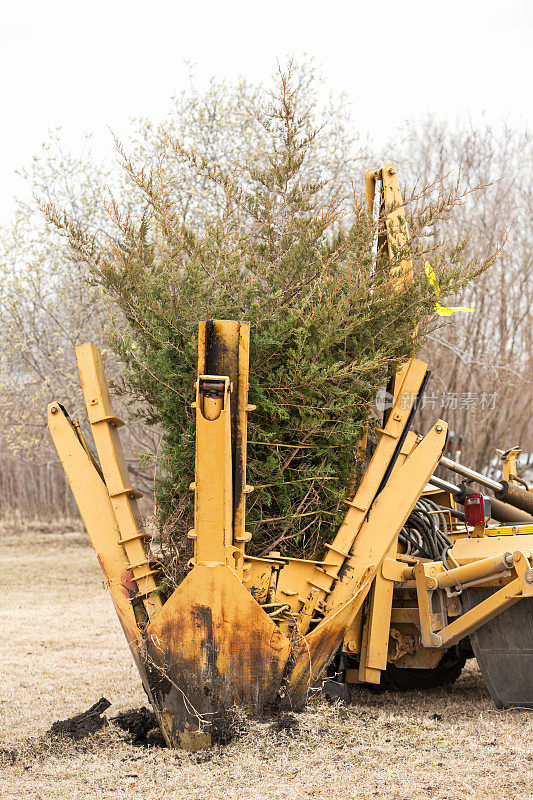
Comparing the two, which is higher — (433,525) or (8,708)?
(433,525)

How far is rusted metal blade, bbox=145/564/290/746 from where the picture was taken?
4316 mm

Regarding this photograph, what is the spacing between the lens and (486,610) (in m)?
4.89

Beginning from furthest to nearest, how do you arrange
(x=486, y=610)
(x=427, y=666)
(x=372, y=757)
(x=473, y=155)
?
(x=473, y=155) → (x=427, y=666) → (x=486, y=610) → (x=372, y=757)

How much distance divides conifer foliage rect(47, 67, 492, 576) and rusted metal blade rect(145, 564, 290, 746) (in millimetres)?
567

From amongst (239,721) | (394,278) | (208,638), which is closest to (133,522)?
(208,638)

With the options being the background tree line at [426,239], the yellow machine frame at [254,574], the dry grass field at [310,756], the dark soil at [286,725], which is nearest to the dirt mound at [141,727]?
the dry grass field at [310,756]

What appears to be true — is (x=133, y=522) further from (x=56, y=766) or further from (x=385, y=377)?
(x=385, y=377)

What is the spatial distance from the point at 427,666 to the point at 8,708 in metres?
2.77

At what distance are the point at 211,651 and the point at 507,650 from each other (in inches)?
69.3

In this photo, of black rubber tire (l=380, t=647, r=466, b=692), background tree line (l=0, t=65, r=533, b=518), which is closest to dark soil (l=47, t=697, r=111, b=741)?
black rubber tire (l=380, t=647, r=466, b=692)

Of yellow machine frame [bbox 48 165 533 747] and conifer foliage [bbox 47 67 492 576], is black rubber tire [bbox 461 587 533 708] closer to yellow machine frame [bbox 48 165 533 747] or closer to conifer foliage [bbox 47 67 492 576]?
yellow machine frame [bbox 48 165 533 747]

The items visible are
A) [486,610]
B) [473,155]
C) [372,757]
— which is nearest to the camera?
[372,757]

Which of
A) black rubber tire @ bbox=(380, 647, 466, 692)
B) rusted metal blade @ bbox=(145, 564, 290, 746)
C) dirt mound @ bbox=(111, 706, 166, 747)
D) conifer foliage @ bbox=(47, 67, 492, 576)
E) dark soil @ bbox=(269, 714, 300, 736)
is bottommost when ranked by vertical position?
black rubber tire @ bbox=(380, 647, 466, 692)

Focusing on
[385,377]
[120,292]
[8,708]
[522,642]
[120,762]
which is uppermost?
[120,292]
